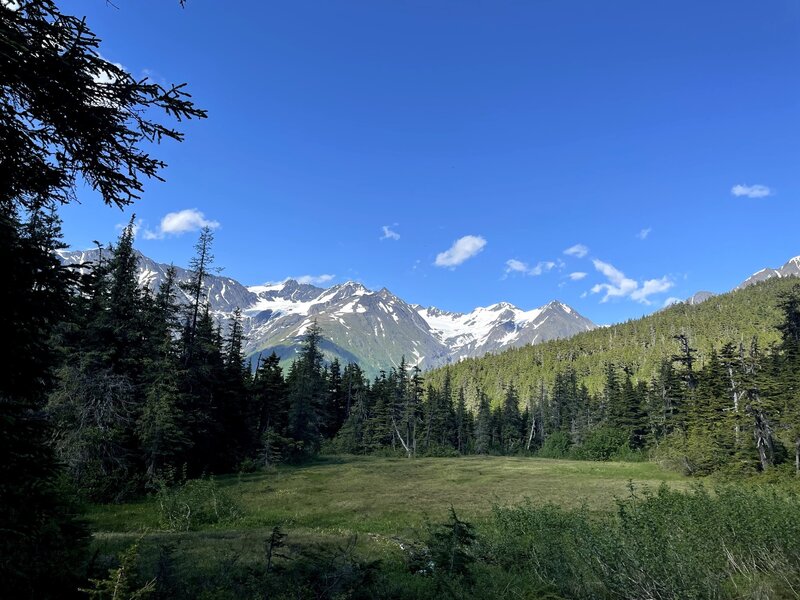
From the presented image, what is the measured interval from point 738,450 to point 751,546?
39.3m

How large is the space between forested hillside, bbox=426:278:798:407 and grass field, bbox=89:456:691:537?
349 ft

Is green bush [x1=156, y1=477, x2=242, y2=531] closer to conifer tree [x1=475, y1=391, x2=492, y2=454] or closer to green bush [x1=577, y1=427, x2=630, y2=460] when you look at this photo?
green bush [x1=577, y1=427, x2=630, y2=460]

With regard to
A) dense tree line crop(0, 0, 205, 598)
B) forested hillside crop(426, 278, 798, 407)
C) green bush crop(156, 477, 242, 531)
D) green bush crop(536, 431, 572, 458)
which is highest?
forested hillside crop(426, 278, 798, 407)

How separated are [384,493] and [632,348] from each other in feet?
541

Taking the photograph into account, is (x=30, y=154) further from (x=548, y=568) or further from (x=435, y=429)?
(x=435, y=429)

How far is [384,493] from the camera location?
36.2 m

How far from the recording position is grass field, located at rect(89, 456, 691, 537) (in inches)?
957

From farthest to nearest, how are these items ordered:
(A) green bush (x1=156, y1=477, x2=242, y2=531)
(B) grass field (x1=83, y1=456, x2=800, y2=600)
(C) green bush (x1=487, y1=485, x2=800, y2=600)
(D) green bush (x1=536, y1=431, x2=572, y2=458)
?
(D) green bush (x1=536, y1=431, x2=572, y2=458) < (A) green bush (x1=156, y1=477, x2=242, y2=531) < (B) grass field (x1=83, y1=456, x2=800, y2=600) < (C) green bush (x1=487, y1=485, x2=800, y2=600)

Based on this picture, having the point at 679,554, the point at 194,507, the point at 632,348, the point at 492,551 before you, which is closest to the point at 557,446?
the point at 194,507

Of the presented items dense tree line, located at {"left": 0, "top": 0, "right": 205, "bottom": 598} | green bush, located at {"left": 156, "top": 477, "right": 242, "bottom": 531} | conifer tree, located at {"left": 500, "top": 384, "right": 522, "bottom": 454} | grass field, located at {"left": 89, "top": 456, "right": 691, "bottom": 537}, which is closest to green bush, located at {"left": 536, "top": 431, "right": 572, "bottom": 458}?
conifer tree, located at {"left": 500, "top": 384, "right": 522, "bottom": 454}

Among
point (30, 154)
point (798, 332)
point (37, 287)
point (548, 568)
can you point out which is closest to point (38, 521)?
point (37, 287)

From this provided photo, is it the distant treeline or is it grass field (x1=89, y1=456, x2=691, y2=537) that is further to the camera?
the distant treeline

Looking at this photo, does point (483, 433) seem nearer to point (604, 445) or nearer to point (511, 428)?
point (511, 428)

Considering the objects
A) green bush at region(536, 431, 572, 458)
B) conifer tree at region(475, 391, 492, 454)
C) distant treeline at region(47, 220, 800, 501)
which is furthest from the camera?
conifer tree at region(475, 391, 492, 454)
